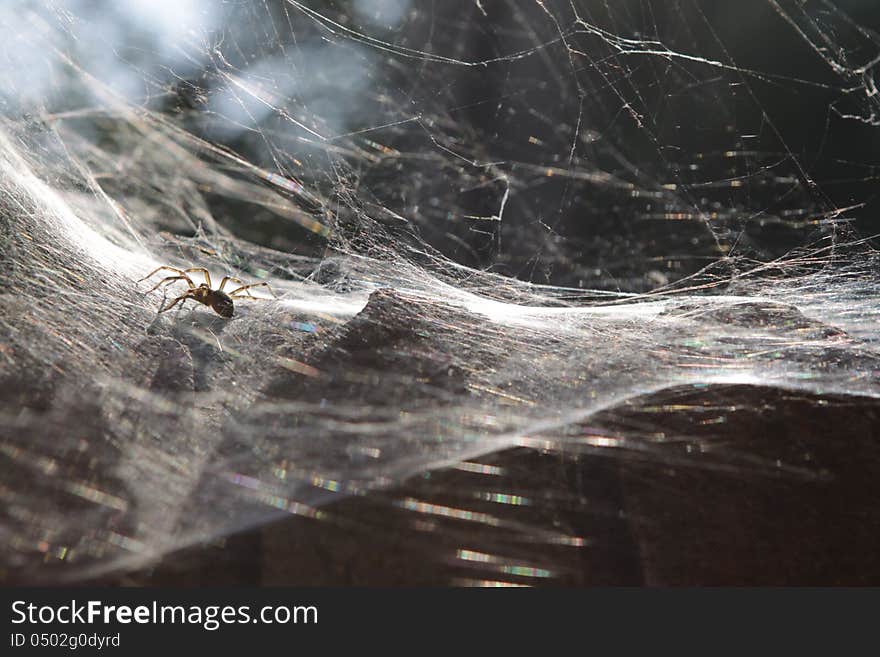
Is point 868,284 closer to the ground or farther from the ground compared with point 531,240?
closer to the ground

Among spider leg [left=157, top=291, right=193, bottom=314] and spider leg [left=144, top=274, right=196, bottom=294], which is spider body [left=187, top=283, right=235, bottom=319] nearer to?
spider leg [left=157, top=291, right=193, bottom=314]

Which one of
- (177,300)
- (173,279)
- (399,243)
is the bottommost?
(177,300)

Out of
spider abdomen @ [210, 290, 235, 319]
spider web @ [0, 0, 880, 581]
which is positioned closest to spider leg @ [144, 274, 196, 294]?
spider web @ [0, 0, 880, 581]

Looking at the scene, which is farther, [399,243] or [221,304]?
[399,243]

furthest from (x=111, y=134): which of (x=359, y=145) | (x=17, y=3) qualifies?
(x=359, y=145)

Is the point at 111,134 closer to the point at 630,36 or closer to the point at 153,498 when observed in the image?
the point at 630,36

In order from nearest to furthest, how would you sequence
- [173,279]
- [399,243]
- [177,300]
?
1. [177,300]
2. [173,279]
3. [399,243]

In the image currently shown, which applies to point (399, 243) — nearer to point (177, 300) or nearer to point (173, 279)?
point (173, 279)

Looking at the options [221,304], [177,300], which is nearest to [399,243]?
[221,304]

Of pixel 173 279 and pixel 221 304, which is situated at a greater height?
pixel 173 279

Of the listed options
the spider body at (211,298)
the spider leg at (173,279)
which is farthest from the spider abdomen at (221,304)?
the spider leg at (173,279)
